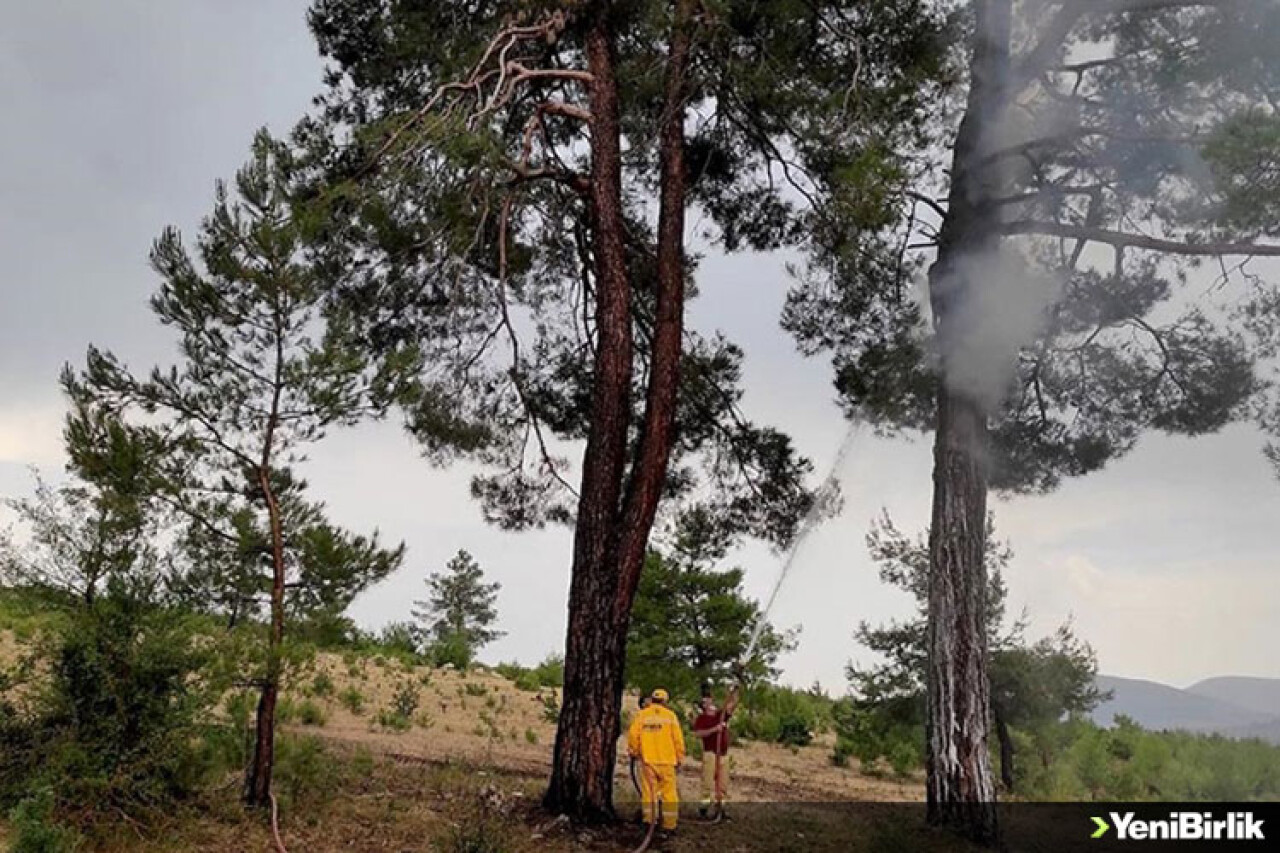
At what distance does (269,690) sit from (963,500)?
7.81 m

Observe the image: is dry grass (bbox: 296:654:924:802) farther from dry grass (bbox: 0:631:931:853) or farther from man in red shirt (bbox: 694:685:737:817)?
man in red shirt (bbox: 694:685:737:817)

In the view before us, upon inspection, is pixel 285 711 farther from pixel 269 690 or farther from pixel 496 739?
pixel 269 690

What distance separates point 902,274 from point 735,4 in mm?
4051

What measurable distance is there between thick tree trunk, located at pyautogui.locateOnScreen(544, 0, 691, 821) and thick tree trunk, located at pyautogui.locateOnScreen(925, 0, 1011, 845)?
349 centimetres

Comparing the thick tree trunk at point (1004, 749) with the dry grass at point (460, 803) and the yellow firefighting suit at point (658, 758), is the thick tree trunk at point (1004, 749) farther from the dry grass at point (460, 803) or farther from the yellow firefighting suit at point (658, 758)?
the yellow firefighting suit at point (658, 758)

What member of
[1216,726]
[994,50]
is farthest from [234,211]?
[1216,726]

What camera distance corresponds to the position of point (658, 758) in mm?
10203

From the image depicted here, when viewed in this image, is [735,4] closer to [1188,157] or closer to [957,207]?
[957,207]

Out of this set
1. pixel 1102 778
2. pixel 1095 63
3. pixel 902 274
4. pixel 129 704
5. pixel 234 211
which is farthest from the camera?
pixel 1102 778

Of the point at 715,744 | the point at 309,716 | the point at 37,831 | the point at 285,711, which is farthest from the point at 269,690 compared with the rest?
the point at 309,716

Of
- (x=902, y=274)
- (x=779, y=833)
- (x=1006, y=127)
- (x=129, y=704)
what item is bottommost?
(x=779, y=833)

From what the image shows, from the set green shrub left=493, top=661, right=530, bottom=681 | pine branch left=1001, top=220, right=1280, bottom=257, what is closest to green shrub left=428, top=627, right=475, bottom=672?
green shrub left=493, top=661, right=530, bottom=681

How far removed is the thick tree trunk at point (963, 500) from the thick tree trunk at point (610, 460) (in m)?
3.49

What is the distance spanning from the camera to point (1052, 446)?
1488 centimetres
